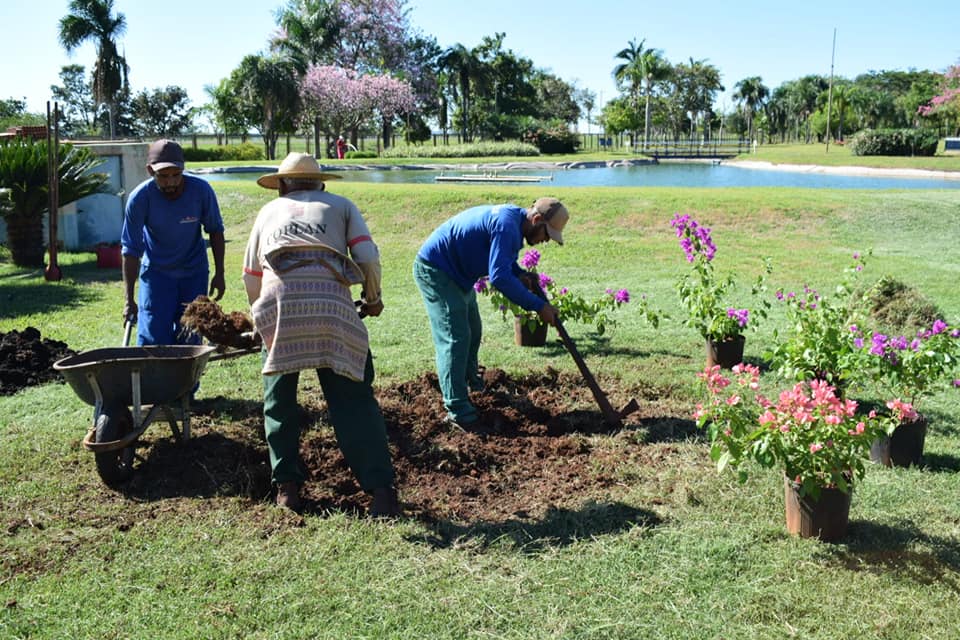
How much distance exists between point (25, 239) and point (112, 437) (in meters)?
9.87

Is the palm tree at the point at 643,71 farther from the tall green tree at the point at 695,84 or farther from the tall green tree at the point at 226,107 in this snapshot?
the tall green tree at the point at 226,107

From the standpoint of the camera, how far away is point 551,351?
750 cm

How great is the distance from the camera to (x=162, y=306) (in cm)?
554

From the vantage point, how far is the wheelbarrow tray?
4402mm

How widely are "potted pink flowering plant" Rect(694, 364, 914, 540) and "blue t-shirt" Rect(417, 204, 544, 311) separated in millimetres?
1495

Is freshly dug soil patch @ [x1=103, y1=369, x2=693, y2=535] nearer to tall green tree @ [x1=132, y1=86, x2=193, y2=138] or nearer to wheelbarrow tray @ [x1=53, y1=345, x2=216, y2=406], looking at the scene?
wheelbarrow tray @ [x1=53, y1=345, x2=216, y2=406]

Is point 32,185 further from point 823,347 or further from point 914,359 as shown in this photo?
point 914,359

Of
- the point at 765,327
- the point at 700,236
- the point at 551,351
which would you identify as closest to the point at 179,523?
the point at 551,351

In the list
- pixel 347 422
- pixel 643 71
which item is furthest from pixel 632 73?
pixel 347 422

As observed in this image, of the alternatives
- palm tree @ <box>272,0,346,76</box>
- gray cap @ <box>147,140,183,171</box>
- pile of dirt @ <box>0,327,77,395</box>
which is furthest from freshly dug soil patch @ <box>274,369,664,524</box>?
palm tree @ <box>272,0,346,76</box>

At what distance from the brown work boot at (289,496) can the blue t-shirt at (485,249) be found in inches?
64.3

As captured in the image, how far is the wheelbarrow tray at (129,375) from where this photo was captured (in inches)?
173

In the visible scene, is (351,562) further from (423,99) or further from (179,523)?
(423,99)

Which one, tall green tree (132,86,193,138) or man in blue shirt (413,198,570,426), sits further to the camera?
tall green tree (132,86,193,138)
